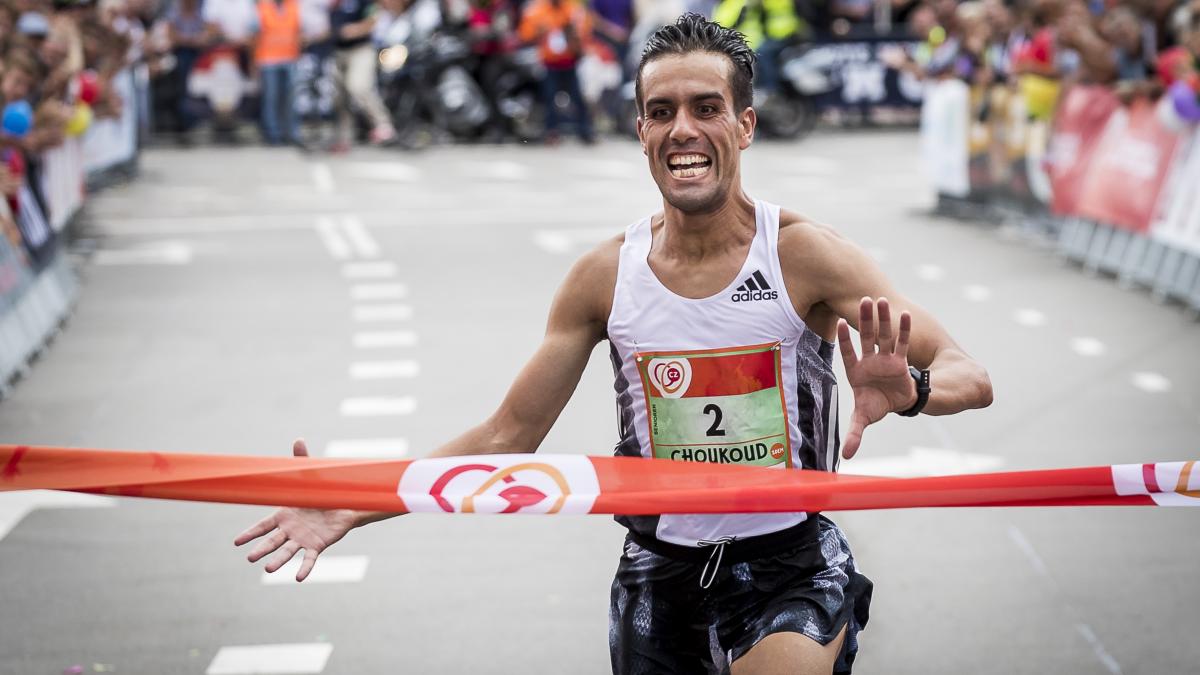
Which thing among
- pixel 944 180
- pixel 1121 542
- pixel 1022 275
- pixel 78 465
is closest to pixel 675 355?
pixel 78 465

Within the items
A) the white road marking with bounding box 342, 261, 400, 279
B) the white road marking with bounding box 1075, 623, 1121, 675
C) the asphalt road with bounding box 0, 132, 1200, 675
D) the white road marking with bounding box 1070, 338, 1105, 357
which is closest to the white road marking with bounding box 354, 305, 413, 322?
the asphalt road with bounding box 0, 132, 1200, 675

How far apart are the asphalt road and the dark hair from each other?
2.56 metres

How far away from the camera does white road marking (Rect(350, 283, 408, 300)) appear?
491 inches

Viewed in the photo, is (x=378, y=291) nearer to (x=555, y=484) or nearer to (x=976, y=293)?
(x=976, y=293)

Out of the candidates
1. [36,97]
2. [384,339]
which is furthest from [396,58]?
[384,339]

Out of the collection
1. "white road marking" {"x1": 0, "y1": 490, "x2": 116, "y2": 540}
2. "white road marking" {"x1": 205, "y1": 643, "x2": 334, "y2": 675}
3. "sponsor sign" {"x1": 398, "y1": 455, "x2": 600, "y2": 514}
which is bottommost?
"white road marking" {"x1": 0, "y1": 490, "x2": 116, "y2": 540}

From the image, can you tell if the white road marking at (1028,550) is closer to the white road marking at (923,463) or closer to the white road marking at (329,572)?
the white road marking at (923,463)

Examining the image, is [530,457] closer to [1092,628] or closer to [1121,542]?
[1092,628]

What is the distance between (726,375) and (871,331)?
1.54 feet

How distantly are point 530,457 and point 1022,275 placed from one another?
10.1 meters

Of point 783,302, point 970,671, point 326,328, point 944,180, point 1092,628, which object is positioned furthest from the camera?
point 944,180

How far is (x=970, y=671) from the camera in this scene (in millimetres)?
5500

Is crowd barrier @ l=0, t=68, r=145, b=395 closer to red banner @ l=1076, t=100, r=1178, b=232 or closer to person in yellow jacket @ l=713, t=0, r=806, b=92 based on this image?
red banner @ l=1076, t=100, r=1178, b=232

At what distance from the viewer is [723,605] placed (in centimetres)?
371
